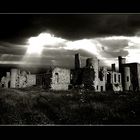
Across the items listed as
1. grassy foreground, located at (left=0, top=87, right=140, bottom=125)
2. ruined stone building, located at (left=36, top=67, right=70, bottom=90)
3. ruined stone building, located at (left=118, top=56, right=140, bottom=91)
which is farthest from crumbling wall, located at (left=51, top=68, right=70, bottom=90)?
grassy foreground, located at (left=0, top=87, right=140, bottom=125)

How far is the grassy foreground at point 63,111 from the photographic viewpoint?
577 centimetres

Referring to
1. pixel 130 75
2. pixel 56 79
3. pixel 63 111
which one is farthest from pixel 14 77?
pixel 130 75

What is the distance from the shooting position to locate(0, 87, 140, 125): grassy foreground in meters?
5.77

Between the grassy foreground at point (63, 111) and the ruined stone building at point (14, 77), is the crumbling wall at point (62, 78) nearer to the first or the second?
the ruined stone building at point (14, 77)

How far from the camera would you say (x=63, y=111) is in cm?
600

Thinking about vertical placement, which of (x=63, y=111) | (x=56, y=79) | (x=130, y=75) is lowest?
(x=63, y=111)

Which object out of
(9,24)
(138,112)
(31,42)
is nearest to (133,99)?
(138,112)

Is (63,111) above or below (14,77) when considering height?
below

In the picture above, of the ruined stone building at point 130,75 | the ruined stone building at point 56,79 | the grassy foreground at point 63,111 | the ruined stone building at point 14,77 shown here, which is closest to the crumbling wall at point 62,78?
the ruined stone building at point 56,79

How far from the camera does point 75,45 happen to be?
22.3 feet

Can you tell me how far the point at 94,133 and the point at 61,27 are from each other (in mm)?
3117

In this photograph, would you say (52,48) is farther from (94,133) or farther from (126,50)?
(94,133)

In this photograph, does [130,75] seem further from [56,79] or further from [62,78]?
[56,79]

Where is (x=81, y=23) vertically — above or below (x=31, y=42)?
above
